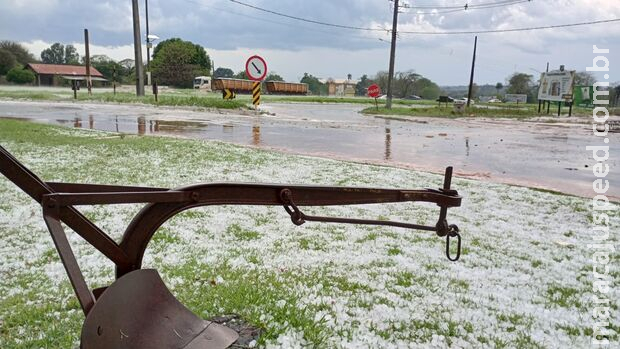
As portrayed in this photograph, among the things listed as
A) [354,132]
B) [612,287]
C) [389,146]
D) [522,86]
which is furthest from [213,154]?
[522,86]

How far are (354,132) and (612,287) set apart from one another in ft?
41.8

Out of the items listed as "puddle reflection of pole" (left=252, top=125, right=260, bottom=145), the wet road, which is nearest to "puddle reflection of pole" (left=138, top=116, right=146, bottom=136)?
the wet road

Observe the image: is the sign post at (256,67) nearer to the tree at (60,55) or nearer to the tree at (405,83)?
the tree at (405,83)

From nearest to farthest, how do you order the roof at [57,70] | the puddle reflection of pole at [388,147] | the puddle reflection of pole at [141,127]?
the puddle reflection of pole at [388,147]
the puddle reflection of pole at [141,127]
the roof at [57,70]

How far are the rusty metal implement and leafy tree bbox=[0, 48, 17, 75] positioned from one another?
8019 centimetres

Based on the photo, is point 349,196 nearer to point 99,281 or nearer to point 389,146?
point 99,281

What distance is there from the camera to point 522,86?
71.3 m

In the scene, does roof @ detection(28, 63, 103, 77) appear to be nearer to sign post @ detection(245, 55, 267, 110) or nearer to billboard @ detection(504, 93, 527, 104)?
sign post @ detection(245, 55, 267, 110)

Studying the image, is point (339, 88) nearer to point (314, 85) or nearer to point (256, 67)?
point (314, 85)

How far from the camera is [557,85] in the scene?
2941 cm

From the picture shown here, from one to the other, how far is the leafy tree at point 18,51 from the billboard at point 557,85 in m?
76.7

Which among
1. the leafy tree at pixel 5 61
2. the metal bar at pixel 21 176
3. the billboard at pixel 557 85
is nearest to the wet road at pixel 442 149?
the metal bar at pixel 21 176

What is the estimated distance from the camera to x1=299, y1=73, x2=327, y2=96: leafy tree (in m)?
94.8

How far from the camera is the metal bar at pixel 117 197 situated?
1658 mm
